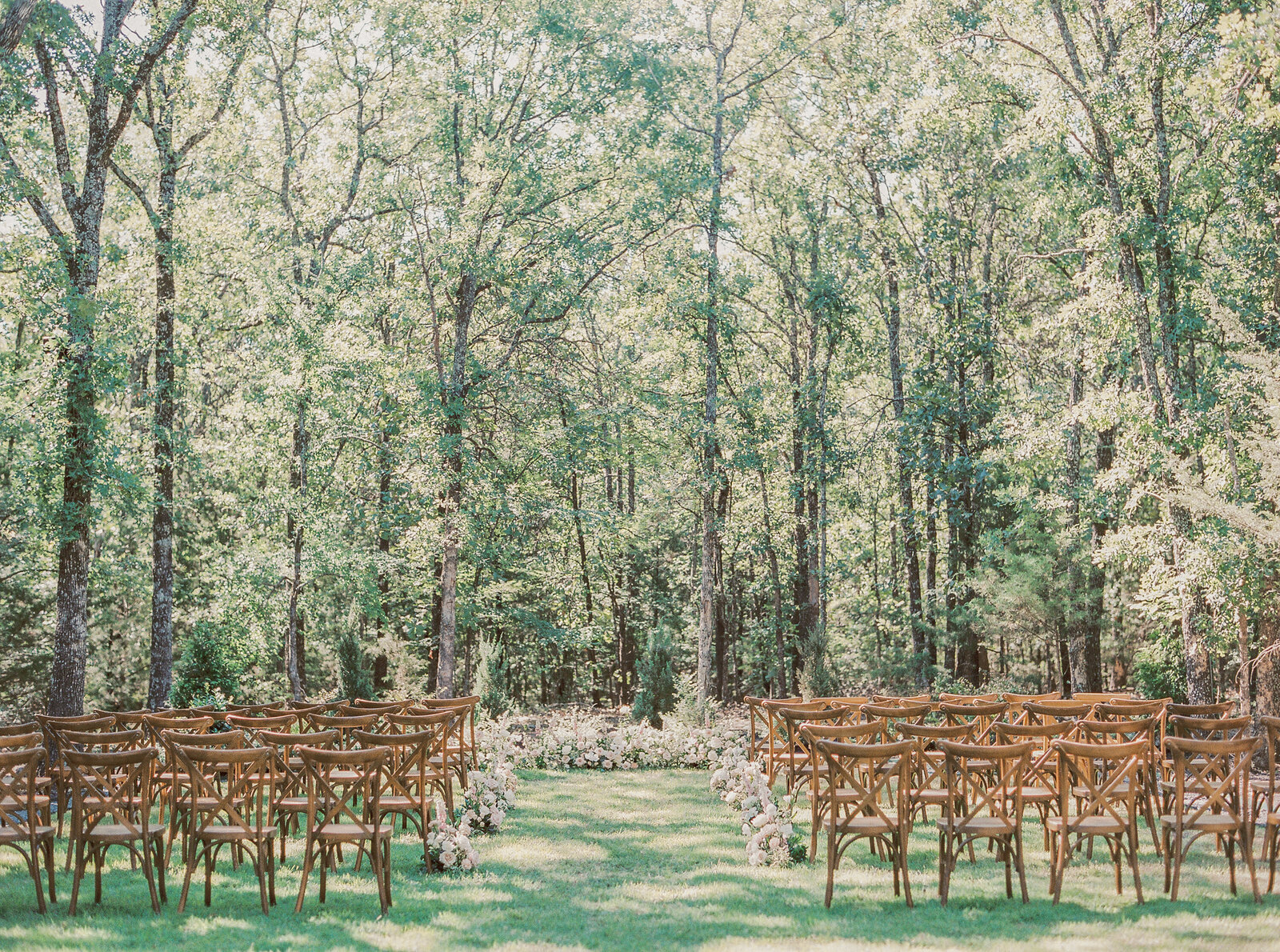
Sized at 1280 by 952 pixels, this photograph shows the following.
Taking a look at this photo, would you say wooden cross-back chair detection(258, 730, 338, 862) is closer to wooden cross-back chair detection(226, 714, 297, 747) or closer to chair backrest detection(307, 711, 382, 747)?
chair backrest detection(307, 711, 382, 747)

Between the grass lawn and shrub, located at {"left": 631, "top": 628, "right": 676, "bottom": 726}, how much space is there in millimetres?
8209

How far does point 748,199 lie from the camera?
920 inches

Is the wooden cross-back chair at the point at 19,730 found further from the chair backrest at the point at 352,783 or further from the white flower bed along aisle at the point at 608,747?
the white flower bed along aisle at the point at 608,747

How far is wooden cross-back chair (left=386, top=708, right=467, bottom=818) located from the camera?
7.85 metres

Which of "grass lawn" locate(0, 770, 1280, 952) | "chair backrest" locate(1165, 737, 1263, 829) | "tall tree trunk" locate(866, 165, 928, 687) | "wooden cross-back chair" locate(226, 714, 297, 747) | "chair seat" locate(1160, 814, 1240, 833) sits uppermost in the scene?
"tall tree trunk" locate(866, 165, 928, 687)

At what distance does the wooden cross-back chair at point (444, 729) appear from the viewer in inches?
309

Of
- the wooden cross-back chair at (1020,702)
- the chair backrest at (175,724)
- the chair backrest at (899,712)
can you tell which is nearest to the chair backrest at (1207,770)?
the wooden cross-back chair at (1020,702)

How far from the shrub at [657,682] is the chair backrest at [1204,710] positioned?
8.81 meters

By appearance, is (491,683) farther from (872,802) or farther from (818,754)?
(872,802)

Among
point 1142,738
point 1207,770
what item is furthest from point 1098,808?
point 1142,738

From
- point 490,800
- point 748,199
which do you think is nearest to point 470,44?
point 748,199

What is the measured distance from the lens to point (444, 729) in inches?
327

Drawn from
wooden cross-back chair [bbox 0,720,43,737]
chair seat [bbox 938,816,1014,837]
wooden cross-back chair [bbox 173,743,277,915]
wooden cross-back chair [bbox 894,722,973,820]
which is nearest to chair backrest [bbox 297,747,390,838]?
wooden cross-back chair [bbox 173,743,277,915]

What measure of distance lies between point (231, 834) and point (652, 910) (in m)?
2.67
